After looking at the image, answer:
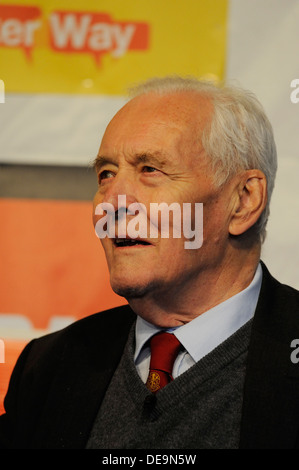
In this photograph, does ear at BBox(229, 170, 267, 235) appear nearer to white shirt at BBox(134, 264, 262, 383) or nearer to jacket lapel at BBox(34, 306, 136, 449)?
white shirt at BBox(134, 264, 262, 383)

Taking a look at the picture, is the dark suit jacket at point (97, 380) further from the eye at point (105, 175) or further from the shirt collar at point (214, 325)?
the eye at point (105, 175)

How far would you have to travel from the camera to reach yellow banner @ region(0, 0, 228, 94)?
1751 millimetres

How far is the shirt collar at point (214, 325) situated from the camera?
137 centimetres

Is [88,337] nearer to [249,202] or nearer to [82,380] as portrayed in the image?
[82,380]

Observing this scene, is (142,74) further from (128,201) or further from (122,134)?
(128,201)

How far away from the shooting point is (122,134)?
4.69 feet

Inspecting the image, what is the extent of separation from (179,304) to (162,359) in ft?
0.41

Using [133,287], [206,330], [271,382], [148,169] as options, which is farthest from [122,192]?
[271,382]

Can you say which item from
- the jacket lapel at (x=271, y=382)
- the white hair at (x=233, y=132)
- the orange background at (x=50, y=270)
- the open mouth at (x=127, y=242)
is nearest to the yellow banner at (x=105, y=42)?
the white hair at (x=233, y=132)

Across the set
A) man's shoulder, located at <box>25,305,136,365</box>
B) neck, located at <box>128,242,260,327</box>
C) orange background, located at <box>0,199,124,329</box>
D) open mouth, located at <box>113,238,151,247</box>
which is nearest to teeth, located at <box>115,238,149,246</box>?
open mouth, located at <box>113,238,151,247</box>

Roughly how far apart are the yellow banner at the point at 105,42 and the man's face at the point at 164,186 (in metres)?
0.35

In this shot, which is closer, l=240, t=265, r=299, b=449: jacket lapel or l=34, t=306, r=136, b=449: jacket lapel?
l=240, t=265, r=299, b=449: jacket lapel
